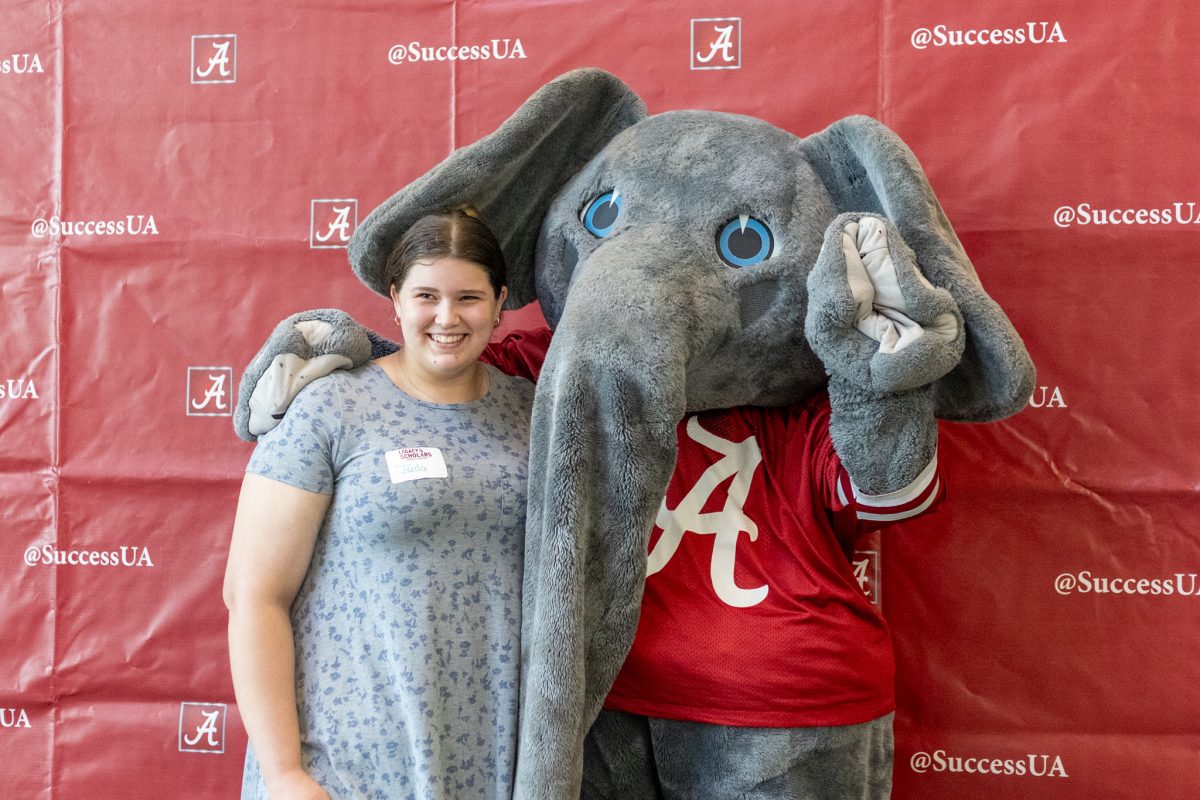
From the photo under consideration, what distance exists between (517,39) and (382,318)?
1.80 ft

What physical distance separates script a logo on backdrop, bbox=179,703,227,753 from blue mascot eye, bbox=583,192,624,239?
1108 millimetres

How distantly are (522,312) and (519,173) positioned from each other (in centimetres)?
37

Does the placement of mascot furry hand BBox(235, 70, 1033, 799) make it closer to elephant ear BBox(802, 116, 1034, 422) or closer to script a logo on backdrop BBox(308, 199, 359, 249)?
elephant ear BBox(802, 116, 1034, 422)

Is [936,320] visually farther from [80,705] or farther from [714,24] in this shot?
[80,705]

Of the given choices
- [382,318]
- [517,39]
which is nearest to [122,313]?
[382,318]

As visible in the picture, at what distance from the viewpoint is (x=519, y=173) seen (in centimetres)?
141

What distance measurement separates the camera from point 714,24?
170 cm

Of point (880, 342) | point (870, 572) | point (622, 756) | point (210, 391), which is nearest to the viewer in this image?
point (880, 342)

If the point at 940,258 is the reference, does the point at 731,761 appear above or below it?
below

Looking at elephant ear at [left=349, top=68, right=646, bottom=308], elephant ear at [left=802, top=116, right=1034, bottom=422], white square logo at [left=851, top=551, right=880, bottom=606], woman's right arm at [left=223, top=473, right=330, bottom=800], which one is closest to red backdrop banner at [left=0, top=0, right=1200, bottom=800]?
white square logo at [left=851, top=551, right=880, bottom=606]

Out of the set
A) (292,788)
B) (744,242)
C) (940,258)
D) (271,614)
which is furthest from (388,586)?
(940,258)

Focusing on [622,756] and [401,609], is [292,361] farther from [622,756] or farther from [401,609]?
[622,756]

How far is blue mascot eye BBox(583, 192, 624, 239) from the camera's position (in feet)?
4.30

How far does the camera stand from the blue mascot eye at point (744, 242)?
4.08ft
